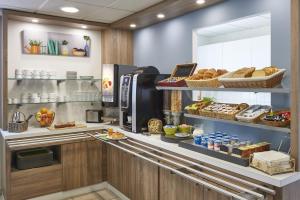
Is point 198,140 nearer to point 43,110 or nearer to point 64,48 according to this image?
point 43,110

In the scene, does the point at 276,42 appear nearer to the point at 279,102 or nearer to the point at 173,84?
the point at 279,102

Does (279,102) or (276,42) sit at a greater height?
(276,42)

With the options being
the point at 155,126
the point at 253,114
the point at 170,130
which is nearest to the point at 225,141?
the point at 253,114

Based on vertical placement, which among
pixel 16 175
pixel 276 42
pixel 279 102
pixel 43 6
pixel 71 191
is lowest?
pixel 71 191

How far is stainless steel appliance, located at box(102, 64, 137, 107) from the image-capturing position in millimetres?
3437

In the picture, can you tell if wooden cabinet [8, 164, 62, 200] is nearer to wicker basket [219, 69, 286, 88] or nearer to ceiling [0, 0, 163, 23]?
ceiling [0, 0, 163, 23]

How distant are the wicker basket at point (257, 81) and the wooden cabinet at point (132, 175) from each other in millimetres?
1100

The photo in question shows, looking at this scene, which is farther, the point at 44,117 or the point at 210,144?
the point at 44,117

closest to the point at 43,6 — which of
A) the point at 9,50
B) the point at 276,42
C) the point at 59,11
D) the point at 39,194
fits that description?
the point at 59,11

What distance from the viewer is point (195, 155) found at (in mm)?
2100

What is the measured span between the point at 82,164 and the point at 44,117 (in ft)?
2.56

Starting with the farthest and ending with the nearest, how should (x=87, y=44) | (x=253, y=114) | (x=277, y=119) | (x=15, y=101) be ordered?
(x=87, y=44)
(x=15, y=101)
(x=253, y=114)
(x=277, y=119)

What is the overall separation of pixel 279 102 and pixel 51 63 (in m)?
2.88

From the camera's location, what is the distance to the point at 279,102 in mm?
2076
